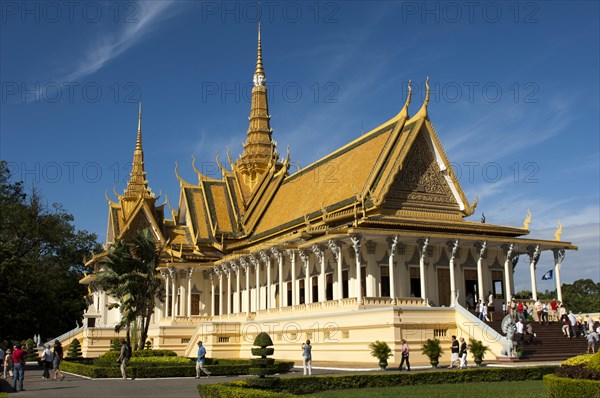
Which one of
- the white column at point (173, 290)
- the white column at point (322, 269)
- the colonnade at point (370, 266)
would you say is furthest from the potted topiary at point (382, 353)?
the white column at point (173, 290)

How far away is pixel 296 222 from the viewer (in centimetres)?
3772

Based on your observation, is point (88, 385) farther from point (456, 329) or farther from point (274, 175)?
point (274, 175)

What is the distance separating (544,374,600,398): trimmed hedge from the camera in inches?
447

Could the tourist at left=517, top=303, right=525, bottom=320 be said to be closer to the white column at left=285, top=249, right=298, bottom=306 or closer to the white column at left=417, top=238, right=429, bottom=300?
the white column at left=417, top=238, right=429, bottom=300

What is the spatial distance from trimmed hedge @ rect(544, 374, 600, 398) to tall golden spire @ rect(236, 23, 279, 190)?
39.0 m

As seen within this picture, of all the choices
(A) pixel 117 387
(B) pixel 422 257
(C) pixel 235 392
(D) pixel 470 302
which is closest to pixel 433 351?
(B) pixel 422 257

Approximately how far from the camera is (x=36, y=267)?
50969 millimetres

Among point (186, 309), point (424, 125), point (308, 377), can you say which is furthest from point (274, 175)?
point (308, 377)

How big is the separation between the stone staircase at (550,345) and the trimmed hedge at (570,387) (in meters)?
12.1

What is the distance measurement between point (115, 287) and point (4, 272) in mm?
9785

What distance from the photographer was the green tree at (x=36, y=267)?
136ft

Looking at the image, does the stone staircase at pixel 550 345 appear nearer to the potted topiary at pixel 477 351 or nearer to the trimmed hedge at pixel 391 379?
the potted topiary at pixel 477 351

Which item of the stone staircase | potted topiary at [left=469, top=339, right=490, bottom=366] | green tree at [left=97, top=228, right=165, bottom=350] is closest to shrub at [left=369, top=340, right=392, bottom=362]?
potted topiary at [left=469, top=339, right=490, bottom=366]

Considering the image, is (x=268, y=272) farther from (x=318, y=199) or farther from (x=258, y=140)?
(x=258, y=140)
